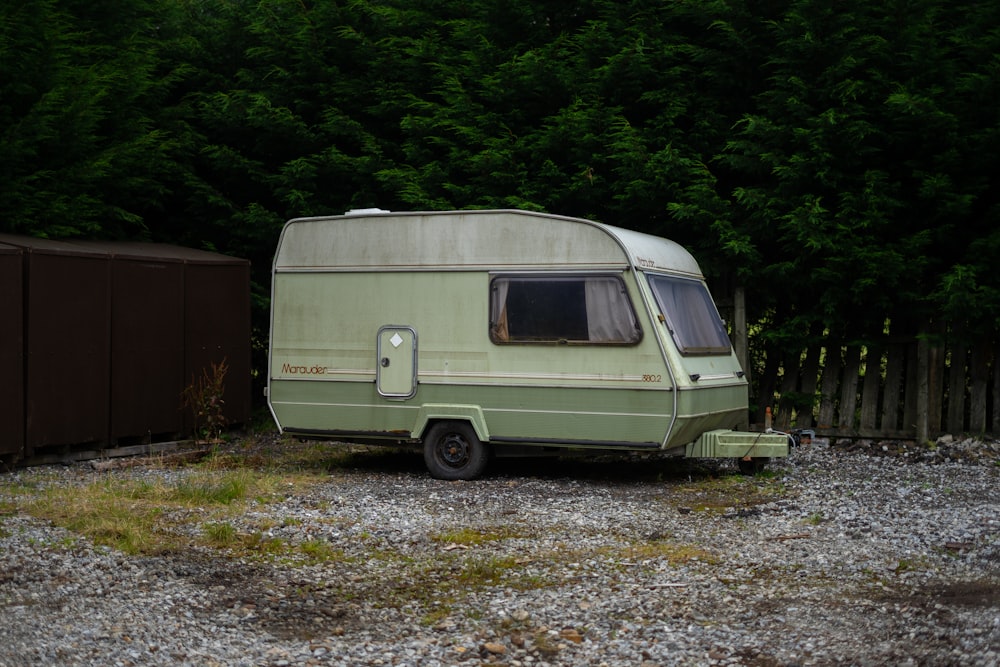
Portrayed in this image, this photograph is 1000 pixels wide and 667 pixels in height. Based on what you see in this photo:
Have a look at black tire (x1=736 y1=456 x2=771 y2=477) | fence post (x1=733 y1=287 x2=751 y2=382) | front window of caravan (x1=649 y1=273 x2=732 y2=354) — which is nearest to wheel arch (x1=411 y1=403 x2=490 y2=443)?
front window of caravan (x1=649 y1=273 x2=732 y2=354)

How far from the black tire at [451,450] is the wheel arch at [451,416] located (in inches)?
3.1

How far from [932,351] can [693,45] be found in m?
4.70

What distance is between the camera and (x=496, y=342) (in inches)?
415

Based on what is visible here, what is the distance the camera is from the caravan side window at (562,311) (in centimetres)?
1014

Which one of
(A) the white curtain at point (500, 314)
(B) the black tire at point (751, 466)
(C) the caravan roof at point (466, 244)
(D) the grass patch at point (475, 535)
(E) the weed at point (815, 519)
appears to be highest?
(C) the caravan roof at point (466, 244)

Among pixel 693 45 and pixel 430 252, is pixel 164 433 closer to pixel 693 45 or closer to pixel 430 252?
pixel 430 252

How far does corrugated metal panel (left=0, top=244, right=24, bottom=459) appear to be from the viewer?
11.1 meters

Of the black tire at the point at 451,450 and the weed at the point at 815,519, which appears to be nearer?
the weed at the point at 815,519

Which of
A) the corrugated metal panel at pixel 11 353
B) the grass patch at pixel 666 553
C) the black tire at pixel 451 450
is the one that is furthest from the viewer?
the corrugated metal panel at pixel 11 353

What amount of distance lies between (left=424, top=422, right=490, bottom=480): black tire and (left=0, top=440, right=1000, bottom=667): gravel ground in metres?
0.46

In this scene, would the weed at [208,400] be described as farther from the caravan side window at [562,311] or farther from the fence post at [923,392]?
the fence post at [923,392]

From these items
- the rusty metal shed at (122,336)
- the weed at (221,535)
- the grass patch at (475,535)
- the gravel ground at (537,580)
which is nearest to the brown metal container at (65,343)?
the rusty metal shed at (122,336)

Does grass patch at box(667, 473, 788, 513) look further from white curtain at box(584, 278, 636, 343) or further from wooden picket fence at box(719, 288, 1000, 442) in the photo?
wooden picket fence at box(719, 288, 1000, 442)

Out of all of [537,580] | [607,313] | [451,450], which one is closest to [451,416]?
[451,450]
